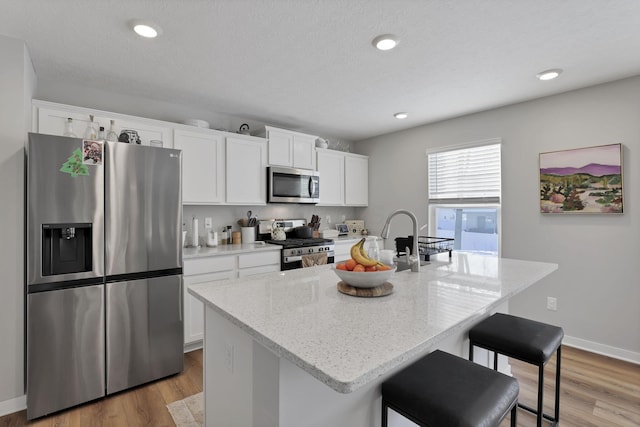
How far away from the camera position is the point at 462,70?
2.55m

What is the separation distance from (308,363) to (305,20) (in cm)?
191

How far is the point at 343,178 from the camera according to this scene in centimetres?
466

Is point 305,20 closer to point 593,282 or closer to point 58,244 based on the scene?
point 58,244

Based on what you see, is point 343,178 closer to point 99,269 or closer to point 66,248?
point 99,269

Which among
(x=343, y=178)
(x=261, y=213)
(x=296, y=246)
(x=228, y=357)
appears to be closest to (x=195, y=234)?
(x=261, y=213)

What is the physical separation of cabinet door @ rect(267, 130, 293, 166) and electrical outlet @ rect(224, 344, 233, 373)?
267 centimetres

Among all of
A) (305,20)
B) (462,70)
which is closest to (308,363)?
(305,20)

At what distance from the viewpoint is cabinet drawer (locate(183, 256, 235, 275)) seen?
2852mm

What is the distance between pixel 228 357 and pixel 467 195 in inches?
133

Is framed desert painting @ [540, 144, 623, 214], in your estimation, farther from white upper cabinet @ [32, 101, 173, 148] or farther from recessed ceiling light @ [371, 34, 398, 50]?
white upper cabinet @ [32, 101, 173, 148]

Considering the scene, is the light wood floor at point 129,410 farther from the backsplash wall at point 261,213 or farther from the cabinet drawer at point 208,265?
the backsplash wall at point 261,213

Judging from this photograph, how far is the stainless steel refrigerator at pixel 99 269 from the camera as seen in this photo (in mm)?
2012

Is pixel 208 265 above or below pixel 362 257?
below

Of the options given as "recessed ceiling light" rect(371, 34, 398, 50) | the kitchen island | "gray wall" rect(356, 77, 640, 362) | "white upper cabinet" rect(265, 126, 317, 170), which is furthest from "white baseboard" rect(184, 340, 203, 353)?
"gray wall" rect(356, 77, 640, 362)
